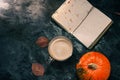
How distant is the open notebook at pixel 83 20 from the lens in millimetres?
2455

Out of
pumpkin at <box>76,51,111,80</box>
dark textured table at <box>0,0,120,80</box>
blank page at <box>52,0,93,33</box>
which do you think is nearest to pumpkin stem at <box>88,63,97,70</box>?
pumpkin at <box>76,51,111,80</box>

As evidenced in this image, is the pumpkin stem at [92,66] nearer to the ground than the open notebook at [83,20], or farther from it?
nearer to the ground

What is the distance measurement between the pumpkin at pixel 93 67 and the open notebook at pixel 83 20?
152 millimetres

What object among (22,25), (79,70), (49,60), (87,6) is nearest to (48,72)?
(49,60)

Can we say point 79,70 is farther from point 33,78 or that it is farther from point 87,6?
point 87,6

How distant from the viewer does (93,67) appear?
2.27 meters

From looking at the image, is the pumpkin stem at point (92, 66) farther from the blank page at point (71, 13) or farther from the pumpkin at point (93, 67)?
the blank page at point (71, 13)

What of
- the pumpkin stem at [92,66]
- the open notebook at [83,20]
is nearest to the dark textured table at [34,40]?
the open notebook at [83,20]

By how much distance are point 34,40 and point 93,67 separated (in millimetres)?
513

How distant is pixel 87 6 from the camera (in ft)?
8.21

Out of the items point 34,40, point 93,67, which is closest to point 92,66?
point 93,67

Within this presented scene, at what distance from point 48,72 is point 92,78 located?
13.6 inches

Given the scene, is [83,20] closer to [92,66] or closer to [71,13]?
[71,13]

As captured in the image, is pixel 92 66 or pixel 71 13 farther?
pixel 71 13
